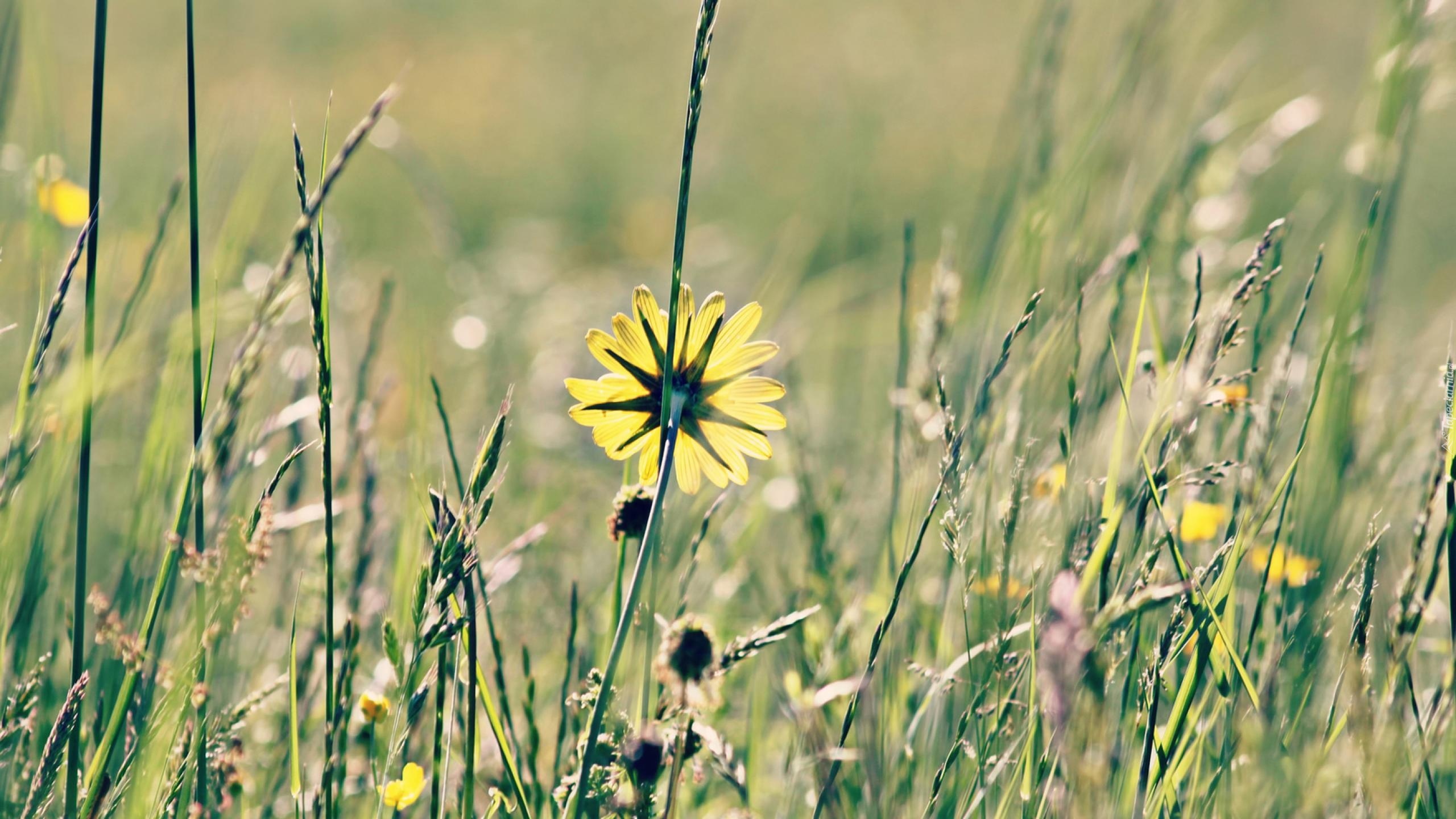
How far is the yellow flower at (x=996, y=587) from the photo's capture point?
860mm

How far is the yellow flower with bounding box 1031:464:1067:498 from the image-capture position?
3.42ft

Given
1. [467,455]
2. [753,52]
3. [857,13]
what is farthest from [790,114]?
[467,455]

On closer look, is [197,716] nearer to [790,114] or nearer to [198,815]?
[198,815]

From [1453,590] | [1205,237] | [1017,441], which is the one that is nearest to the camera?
[1453,590]

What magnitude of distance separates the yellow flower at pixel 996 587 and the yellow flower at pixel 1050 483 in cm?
10

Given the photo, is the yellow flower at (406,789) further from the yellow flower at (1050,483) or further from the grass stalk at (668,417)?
the yellow flower at (1050,483)

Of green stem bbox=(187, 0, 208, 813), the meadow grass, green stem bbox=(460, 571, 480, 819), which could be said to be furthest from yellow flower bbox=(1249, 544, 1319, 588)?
green stem bbox=(187, 0, 208, 813)

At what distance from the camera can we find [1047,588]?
3.37 ft

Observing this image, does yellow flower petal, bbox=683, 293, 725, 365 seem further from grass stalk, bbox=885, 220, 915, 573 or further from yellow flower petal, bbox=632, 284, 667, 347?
grass stalk, bbox=885, 220, 915, 573

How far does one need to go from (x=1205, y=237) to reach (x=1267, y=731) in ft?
4.47

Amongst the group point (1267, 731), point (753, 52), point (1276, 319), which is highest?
point (753, 52)

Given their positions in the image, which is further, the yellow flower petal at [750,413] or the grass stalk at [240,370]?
the yellow flower petal at [750,413]

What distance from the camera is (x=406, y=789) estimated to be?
85 cm

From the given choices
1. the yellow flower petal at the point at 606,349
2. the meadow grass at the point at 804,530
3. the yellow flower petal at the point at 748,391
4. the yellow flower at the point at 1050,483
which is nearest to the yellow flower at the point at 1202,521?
the meadow grass at the point at 804,530
